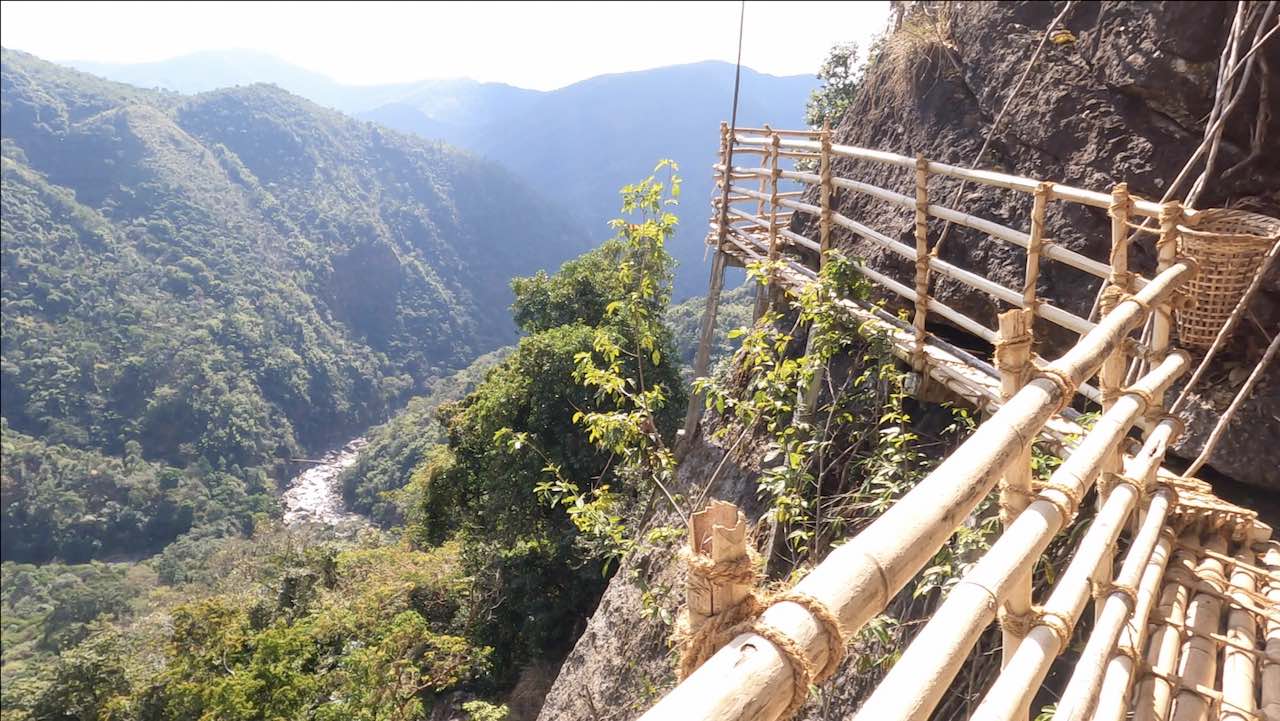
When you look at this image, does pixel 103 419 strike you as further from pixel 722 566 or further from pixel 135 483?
pixel 722 566

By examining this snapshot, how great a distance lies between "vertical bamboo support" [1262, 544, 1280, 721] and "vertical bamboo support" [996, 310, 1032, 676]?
557 millimetres

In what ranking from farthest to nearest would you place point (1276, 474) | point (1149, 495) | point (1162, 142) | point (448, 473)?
point (448, 473), point (1162, 142), point (1276, 474), point (1149, 495)

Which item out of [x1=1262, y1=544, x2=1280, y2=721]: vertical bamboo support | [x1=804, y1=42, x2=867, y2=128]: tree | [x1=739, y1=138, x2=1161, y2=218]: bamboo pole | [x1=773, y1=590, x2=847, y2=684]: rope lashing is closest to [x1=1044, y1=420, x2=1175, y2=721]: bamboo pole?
[x1=1262, y1=544, x2=1280, y2=721]: vertical bamboo support

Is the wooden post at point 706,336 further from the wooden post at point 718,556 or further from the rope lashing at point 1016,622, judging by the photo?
the wooden post at point 718,556

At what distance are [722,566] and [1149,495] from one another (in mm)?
1807

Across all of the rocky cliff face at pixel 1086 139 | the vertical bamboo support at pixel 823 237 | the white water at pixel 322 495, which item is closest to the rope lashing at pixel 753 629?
the vertical bamboo support at pixel 823 237

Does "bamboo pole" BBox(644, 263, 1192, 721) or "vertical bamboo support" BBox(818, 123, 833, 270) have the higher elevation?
"vertical bamboo support" BBox(818, 123, 833, 270)

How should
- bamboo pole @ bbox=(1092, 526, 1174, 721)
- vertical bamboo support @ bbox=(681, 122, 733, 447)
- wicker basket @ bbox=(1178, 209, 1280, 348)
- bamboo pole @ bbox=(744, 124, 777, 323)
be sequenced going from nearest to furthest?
bamboo pole @ bbox=(1092, 526, 1174, 721), wicker basket @ bbox=(1178, 209, 1280, 348), bamboo pole @ bbox=(744, 124, 777, 323), vertical bamboo support @ bbox=(681, 122, 733, 447)

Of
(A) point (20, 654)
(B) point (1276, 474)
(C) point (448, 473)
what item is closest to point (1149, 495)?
(B) point (1276, 474)

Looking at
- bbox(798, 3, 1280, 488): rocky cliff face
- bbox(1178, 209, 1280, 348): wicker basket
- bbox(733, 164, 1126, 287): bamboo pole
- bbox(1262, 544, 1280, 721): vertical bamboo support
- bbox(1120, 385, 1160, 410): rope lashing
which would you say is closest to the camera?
bbox(1262, 544, 1280, 721): vertical bamboo support

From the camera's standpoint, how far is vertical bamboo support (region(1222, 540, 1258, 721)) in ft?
4.88

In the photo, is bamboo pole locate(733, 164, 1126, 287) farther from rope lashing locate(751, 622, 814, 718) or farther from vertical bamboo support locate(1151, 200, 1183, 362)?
rope lashing locate(751, 622, 814, 718)

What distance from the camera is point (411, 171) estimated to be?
97812 millimetres

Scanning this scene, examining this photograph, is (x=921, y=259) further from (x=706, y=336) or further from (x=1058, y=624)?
(x=706, y=336)
